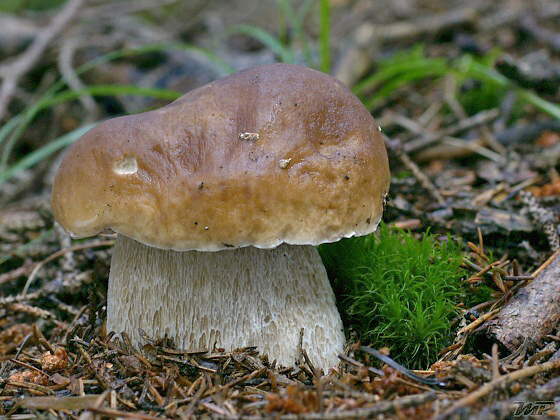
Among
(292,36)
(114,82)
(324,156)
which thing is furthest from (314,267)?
(292,36)

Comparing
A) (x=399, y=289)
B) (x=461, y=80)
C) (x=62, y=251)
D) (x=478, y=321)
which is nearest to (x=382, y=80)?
(x=461, y=80)

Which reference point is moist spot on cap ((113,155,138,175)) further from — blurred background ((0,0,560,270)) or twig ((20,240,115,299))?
blurred background ((0,0,560,270))

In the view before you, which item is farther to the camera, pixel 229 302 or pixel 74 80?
pixel 74 80

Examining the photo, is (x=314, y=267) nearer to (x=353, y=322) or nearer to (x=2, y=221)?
(x=353, y=322)

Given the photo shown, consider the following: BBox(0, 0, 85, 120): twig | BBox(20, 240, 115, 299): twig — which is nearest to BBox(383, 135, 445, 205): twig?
BBox(20, 240, 115, 299): twig

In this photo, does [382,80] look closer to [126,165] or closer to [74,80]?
[74,80]

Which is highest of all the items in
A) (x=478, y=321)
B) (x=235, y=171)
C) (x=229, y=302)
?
(x=235, y=171)

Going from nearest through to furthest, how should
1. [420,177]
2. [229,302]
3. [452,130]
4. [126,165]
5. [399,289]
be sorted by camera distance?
[126,165]
[229,302]
[399,289]
[420,177]
[452,130]
